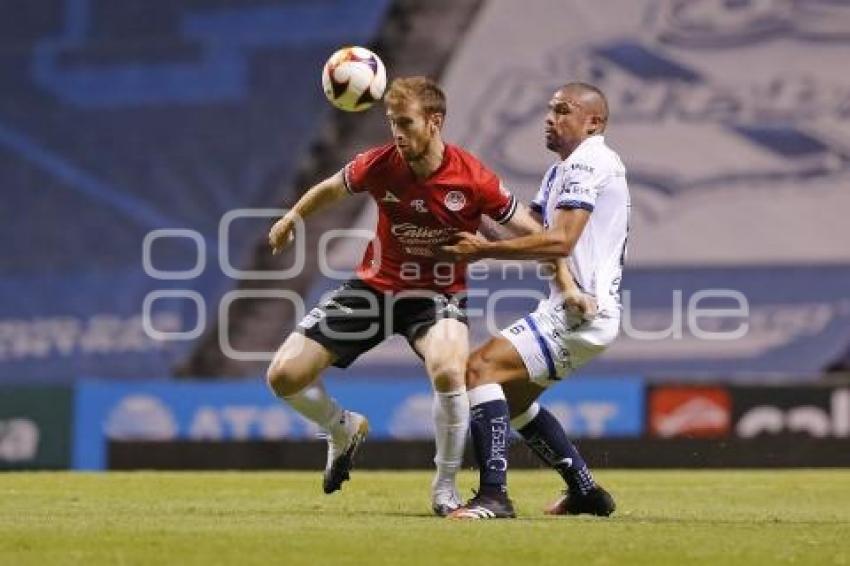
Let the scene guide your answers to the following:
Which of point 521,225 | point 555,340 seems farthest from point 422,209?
point 555,340

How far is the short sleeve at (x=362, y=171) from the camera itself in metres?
9.70

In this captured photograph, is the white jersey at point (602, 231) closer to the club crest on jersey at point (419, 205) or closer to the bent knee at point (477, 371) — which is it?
the bent knee at point (477, 371)

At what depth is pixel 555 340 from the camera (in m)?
9.49

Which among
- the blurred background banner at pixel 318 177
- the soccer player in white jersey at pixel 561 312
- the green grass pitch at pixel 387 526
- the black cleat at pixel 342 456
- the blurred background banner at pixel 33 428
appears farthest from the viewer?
the blurred background banner at pixel 318 177

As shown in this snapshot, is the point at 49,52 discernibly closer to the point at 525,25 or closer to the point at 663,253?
the point at 525,25

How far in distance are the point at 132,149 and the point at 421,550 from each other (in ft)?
51.3

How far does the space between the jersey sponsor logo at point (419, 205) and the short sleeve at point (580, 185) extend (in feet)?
Result: 2.26

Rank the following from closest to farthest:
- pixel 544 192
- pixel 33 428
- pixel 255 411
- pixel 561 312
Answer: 1. pixel 561 312
2. pixel 544 192
3. pixel 33 428
4. pixel 255 411

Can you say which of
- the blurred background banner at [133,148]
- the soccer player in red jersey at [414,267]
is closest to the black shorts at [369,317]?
the soccer player in red jersey at [414,267]

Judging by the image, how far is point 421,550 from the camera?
7.61 m

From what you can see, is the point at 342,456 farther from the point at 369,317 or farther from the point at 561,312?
the point at 561,312

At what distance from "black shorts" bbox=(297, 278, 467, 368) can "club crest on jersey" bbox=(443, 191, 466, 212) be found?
48cm

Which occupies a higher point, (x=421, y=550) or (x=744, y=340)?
(x=421, y=550)

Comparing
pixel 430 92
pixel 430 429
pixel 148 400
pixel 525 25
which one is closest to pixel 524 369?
pixel 430 92
